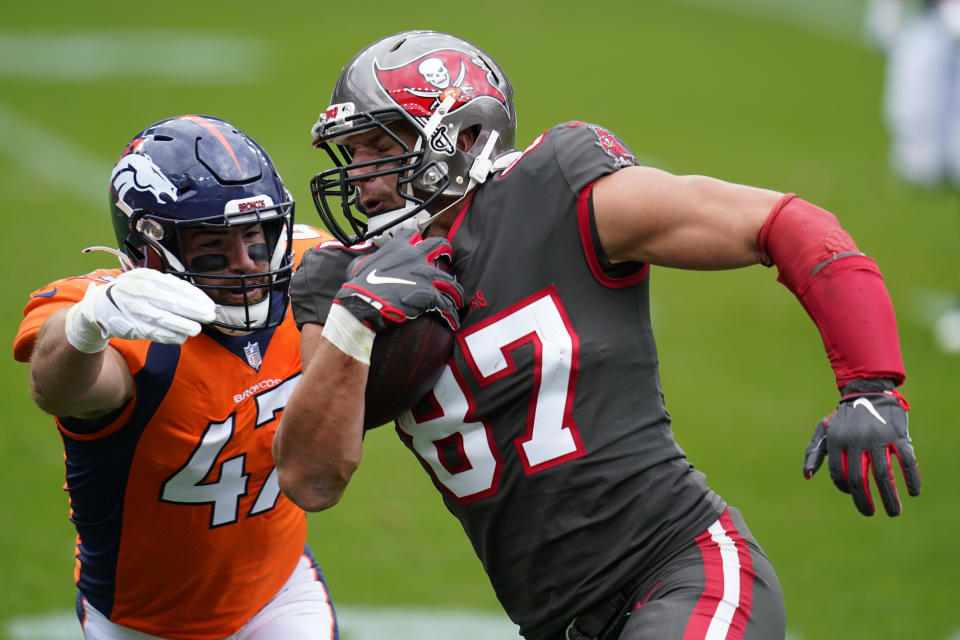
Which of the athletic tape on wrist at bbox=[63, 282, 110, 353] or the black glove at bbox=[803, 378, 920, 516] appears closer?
the black glove at bbox=[803, 378, 920, 516]

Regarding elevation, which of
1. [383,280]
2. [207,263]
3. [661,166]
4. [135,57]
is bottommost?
[661,166]

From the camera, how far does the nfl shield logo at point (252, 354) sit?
11.7 ft

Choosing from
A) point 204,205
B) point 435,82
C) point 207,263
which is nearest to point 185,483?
point 207,263

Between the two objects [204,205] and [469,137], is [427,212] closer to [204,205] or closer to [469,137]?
[469,137]

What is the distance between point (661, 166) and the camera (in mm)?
12070

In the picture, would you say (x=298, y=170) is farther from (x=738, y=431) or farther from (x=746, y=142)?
(x=738, y=431)

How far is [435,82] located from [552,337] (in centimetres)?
75

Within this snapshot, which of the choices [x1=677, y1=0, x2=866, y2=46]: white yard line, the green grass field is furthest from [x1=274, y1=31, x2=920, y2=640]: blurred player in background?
[x1=677, y1=0, x2=866, y2=46]: white yard line

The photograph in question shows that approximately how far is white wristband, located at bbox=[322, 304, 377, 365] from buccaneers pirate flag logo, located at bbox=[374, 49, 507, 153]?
57cm

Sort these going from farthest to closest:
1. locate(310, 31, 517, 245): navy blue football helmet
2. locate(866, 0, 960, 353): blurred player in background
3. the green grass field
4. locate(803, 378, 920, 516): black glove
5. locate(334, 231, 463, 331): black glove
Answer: locate(866, 0, 960, 353): blurred player in background < the green grass field < locate(310, 31, 517, 245): navy blue football helmet < locate(334, 231, 463, 331): black glove < locate(803, 378, 920, 516): black glove

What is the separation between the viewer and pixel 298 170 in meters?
11.7

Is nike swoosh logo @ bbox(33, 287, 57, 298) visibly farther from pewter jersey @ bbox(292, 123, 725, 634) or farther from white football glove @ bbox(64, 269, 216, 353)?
pewter jersey @ bbox(292, 123, 725, 634)

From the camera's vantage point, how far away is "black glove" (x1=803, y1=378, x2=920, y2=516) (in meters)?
2.58

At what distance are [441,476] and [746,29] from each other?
16.0m
